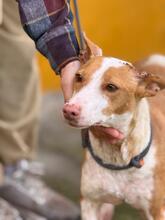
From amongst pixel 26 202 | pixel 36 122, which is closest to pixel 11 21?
pixel 36 122

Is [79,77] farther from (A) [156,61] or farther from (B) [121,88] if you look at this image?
(A) [156,61]

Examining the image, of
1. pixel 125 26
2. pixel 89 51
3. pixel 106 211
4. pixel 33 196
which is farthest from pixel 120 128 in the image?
pixel 125 26

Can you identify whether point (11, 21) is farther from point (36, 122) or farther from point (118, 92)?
point (118, 92)

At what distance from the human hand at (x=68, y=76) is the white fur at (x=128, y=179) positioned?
0.55ft

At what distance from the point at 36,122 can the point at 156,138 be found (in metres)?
1.02

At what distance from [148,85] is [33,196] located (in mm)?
1065

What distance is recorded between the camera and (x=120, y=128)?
1.56 meters

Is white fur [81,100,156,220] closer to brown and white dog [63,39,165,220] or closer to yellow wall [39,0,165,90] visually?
brown and white dog [63,39,165,220]

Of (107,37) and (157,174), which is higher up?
(157,174)

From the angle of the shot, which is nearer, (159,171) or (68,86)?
(68,86)

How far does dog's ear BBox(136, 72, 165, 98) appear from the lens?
1.48 m

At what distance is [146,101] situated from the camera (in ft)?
5.35

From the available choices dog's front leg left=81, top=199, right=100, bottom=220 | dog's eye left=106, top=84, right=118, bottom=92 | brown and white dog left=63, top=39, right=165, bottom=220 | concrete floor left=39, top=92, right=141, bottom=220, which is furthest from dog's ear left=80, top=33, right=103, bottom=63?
concrete floor left=39, top=92, right=141, bottom=220

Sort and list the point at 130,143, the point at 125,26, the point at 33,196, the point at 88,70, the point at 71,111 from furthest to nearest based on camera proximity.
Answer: the point at 125,26 < the point at 33,196 < the point at 130,143 < the point at 88,70 < the point at 71,111
